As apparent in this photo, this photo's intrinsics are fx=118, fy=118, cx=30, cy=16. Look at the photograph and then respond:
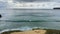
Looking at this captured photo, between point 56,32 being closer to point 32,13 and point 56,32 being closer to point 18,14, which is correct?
point 32,13

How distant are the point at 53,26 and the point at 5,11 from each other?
0.61 m

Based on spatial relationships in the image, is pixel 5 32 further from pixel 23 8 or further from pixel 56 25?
pixel 56 25

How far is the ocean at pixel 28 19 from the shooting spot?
140 cm

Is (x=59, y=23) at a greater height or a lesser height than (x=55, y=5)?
lesser

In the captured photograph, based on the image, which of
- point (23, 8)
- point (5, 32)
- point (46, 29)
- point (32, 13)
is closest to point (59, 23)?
point (46, 29)

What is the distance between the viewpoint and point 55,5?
1348mm

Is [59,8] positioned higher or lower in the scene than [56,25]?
higher

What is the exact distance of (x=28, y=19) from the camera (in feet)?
4.68

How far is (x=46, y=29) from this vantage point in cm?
140

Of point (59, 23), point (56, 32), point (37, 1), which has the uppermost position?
point (37, 1)

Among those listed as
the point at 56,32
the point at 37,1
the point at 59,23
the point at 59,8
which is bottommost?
the point at 56,32

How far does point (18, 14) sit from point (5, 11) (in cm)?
16

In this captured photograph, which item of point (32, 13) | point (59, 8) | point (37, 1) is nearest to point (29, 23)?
point (32, 13)

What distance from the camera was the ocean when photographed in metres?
1.40
